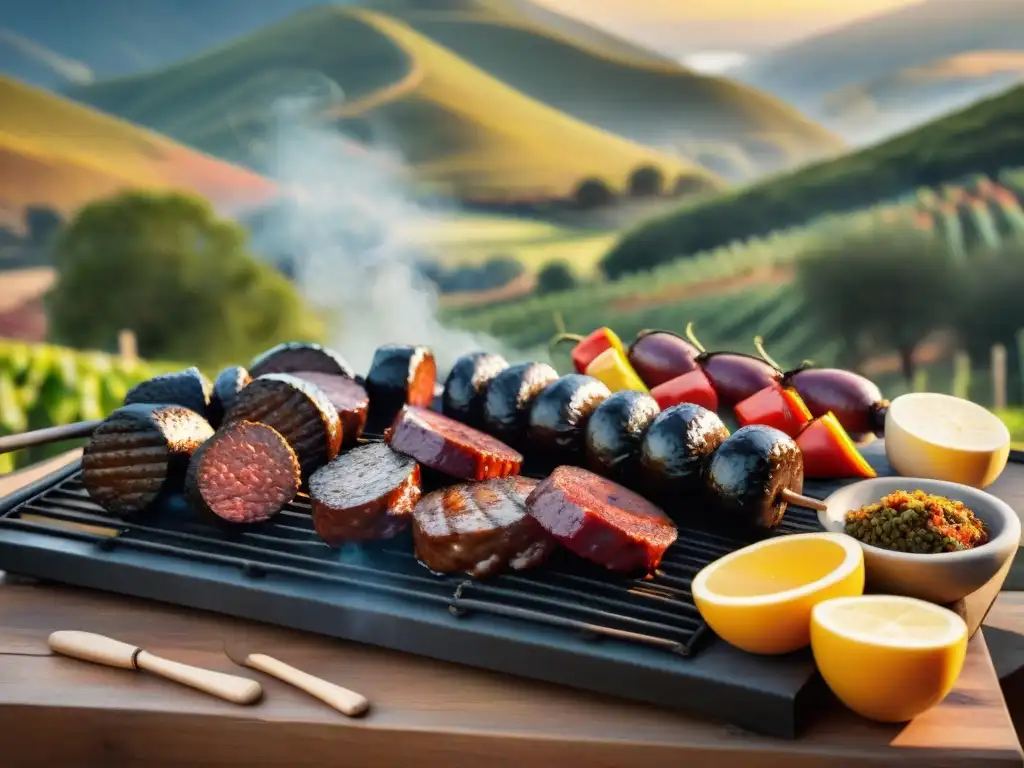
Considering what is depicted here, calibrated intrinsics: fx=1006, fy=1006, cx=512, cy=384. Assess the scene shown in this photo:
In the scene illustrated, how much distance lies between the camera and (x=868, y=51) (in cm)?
950

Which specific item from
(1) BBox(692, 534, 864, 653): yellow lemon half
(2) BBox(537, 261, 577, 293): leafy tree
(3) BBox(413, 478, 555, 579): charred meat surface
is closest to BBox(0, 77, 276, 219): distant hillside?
(2) BBox(537, 261, 577, 293): leafy tree

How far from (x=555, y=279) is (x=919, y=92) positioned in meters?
3.76

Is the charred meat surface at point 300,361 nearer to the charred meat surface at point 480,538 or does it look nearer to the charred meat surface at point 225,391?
the charred meat surface at point 225,391

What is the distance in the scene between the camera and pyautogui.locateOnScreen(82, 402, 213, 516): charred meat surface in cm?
255

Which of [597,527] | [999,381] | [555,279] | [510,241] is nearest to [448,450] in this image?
[597,527]

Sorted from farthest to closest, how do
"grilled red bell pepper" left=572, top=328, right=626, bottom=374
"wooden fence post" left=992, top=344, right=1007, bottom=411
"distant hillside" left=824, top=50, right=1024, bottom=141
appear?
"distant hillside" left=824, top=50, right=1024, bottom=141 < "wooden fence post" left=992, top=344, right=1007, bottom=411 < "grilled red bell pepper" left=572, top=328, right=626, bottom=374

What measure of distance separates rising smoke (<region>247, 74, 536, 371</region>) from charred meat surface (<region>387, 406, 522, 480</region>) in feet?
21.2

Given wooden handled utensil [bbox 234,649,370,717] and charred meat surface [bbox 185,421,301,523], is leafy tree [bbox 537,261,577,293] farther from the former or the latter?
wooden handled utensil [bbox 234,649,370,717]

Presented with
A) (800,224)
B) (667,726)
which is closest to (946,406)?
(667,726)

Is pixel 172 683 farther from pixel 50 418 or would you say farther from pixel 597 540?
pixel 50 418

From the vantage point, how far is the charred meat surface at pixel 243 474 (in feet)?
8.05

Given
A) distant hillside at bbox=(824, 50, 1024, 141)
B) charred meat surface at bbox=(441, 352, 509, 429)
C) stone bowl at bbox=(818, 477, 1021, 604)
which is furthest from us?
distant hillside at bbox=(824, 50, 1024, 141)

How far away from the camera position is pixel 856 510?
2248mm

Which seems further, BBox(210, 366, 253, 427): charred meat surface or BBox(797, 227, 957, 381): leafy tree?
BBox(797, 227, 957, 381): leafy tree
